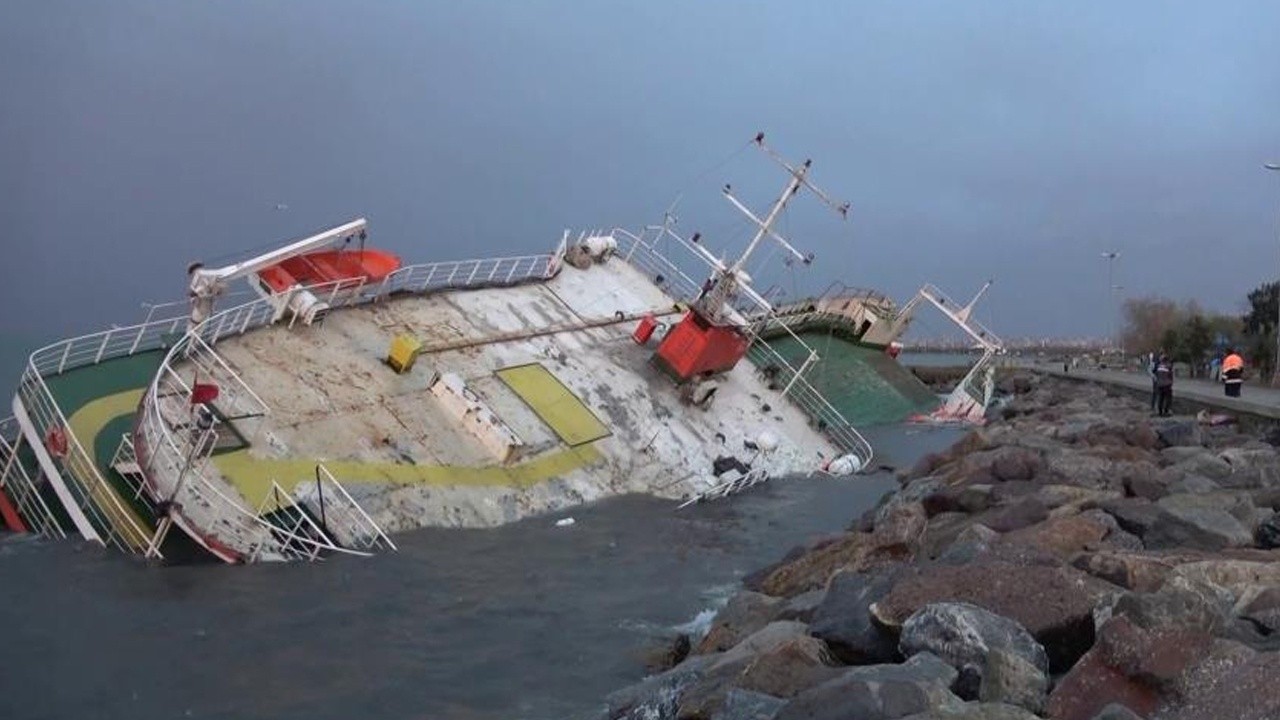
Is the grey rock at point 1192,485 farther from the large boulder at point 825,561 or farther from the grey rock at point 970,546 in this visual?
the grey rock at point 970,546

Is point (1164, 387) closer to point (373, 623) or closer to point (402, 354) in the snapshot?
point (402, 354)

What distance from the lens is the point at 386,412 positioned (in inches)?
696

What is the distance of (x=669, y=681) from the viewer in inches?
332

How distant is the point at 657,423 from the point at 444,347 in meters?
4.29

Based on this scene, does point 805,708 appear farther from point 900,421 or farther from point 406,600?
point 900,421

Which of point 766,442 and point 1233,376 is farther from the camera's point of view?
point 1233,376

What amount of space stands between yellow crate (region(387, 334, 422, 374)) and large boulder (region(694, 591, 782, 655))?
9.41 metres

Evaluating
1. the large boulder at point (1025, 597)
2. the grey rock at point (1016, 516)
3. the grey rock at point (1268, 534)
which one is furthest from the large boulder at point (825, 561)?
the large boulder at point (1025, 597)

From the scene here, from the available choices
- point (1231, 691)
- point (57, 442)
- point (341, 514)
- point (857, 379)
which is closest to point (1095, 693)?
point (1231, 691)

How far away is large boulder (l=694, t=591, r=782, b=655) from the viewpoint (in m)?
9.87

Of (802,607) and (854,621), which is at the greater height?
(854,621)

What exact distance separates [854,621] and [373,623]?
6133 mm

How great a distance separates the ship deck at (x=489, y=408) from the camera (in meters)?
16.3

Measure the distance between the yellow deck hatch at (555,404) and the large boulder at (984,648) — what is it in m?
13.1
